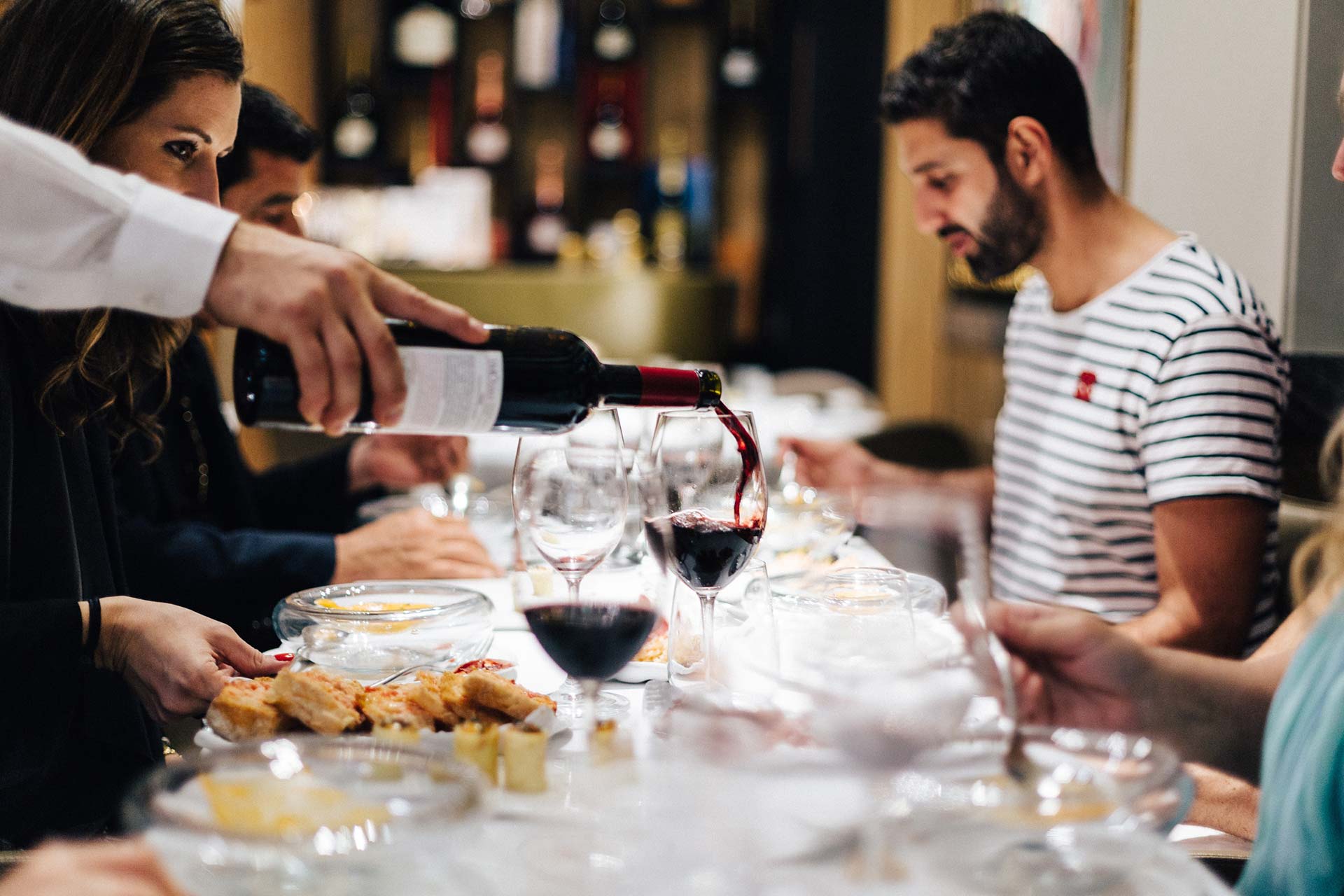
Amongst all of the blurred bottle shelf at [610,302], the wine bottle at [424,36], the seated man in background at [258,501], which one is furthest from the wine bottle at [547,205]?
the seated man in background at [258,501]

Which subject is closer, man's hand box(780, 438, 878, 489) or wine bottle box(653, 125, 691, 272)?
man's hand box(780, 438, 878, 489)

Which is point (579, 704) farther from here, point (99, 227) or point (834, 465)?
point (834, 465)

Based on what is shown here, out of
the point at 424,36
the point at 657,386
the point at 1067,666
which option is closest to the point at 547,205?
the point at 424,36

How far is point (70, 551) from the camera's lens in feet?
3.98

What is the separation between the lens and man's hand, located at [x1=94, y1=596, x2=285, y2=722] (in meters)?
1.00

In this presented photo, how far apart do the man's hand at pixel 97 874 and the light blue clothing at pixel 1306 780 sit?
0.75m

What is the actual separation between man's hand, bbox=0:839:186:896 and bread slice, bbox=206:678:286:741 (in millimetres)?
245

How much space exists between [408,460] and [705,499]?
3.55 feet

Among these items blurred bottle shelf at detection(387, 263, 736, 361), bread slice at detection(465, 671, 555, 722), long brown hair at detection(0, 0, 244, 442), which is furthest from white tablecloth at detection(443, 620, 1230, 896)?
blurred bottle shelf at detection(387, 263, 736, 361)

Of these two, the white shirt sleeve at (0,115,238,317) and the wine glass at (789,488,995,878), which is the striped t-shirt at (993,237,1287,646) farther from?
the white shirt sleeve at (0,115,238,317)

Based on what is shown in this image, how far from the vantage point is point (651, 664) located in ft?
3.89

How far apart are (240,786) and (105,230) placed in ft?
1.43

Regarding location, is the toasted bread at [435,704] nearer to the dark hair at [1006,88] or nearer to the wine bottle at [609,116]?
the dark hair at [1006,88]

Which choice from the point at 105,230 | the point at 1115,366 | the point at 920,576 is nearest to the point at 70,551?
the point at 105,230
